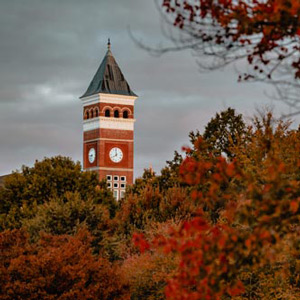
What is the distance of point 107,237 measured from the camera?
40.3 metres

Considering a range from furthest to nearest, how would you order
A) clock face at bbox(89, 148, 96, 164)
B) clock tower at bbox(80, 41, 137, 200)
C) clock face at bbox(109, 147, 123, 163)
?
clock face at bbox(89, 148, 96, 164) → clock face at bbox(109, 147, 123, 163) → clock tower at bbox(80, 41, 137, 200)

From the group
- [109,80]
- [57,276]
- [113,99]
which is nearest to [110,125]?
[113,99]

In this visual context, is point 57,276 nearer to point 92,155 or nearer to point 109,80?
point 92,155

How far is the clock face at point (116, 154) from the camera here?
417 ft

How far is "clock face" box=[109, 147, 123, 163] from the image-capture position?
127m

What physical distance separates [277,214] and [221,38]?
7.10 feet

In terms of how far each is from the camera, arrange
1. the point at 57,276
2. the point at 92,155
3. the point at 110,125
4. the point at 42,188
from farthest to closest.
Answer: the point at 110,125 → the point at 92,155 → the point at 42,188 → the point at 57,276

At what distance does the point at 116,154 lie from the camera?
12781 centimetres

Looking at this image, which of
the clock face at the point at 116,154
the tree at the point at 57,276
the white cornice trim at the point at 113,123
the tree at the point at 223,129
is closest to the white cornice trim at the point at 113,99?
the white cornice trim at the point at 113,123

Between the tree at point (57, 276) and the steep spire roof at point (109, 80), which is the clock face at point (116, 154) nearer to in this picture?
the steep spire roof at point (109, 80)

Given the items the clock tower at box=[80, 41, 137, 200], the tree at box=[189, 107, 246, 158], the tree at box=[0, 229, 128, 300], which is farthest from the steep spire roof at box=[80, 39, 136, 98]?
the tree at box=[0, 229, 128, 300]

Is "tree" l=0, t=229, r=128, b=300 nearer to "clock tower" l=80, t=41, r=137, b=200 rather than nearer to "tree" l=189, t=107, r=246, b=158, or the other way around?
"tree" l=189, t=107, r=246, b=158

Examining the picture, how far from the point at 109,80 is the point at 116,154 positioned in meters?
11.1

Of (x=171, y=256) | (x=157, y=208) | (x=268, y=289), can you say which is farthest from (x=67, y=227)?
(x=268, y=289)
